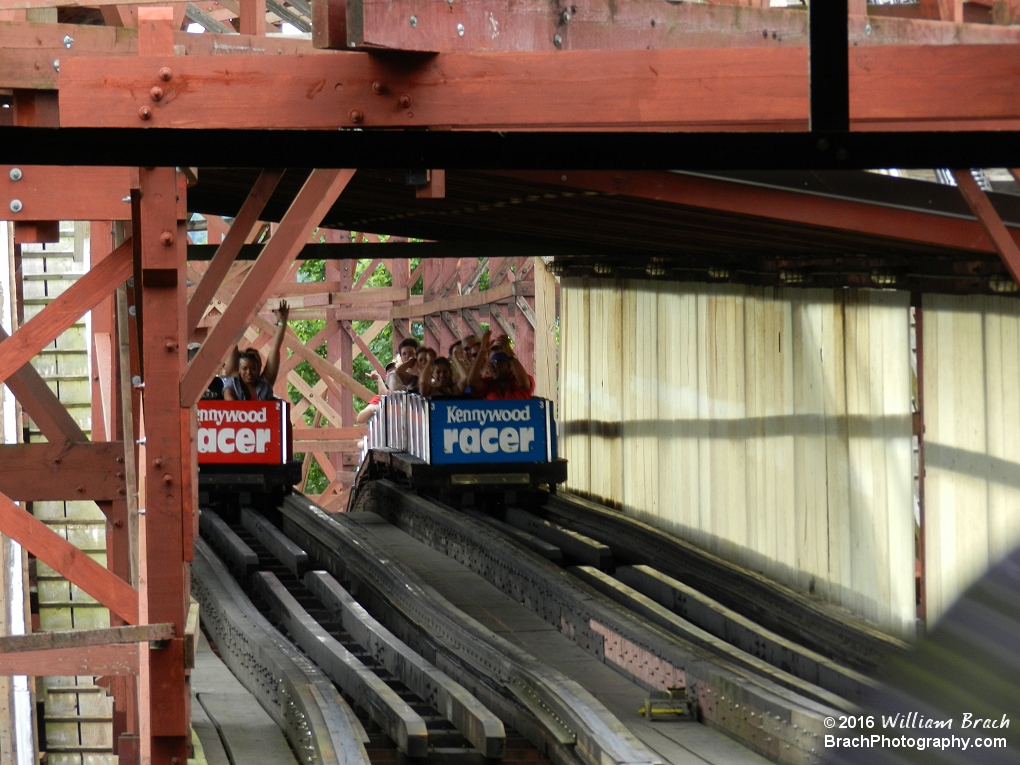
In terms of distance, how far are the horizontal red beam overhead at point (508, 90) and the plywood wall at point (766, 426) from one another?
173 inches

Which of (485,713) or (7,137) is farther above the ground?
(7,137)

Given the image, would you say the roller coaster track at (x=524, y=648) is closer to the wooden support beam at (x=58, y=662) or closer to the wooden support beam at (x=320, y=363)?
the wooden support beam at (x=58, y=662)

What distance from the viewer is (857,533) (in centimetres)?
978

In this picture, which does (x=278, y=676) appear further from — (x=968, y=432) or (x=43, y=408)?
(x=968, y=432)

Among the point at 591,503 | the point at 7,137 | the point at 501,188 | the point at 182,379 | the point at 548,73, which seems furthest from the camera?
the point at 591,503

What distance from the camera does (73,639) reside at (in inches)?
239

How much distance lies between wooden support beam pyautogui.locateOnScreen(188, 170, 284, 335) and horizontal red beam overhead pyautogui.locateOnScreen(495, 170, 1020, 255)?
1364mm

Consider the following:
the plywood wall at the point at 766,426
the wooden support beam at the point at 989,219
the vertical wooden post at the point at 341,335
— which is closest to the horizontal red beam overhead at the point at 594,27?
the wooden support beam at the point at 989,219

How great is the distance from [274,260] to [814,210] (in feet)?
9.91

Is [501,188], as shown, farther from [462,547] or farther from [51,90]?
[462,547]

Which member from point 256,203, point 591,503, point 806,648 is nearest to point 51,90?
point 256,203

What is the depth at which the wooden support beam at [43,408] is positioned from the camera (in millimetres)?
7077

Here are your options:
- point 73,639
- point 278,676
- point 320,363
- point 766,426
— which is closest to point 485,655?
point 278,676

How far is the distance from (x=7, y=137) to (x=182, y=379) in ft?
14.0
